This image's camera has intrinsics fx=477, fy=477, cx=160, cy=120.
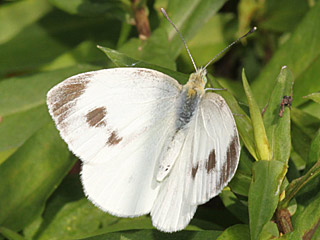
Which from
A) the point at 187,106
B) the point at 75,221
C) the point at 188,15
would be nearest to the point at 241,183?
the point at 187,106

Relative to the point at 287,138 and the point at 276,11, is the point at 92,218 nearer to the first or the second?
the point at 287,138

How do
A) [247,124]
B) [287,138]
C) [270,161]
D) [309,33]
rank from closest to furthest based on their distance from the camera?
[270,161]
[287,138]
[247,124]
[309,33]

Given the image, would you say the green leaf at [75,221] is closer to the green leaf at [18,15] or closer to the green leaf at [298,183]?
the green leaf at [298,183]

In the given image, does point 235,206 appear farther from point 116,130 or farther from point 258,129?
point 116,130

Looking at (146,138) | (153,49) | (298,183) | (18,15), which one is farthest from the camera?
(18,15)

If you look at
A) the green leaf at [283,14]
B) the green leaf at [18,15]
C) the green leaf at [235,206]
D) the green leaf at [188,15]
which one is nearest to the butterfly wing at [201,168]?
the green leaf at [235,206]

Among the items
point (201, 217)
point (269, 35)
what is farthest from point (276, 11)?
point (201, 217)
